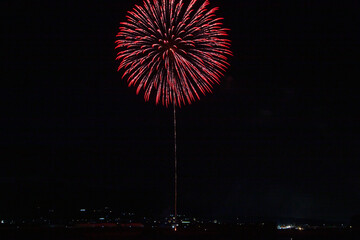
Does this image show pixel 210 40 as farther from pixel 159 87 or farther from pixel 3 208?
pixel 3 208

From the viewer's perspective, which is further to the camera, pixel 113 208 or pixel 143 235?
pixel 113 208

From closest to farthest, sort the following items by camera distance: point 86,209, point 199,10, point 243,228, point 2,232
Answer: point 199,10
point 2,232
point 243,228
point 86,209

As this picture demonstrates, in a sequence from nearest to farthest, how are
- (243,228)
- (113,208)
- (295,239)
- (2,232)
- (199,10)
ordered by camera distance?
1. (199,10)
2. (2,232)
3. (295,239)
4. (243,228)
5. (113,208)

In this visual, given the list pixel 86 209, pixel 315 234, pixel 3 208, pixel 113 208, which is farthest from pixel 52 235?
pixel 113 208

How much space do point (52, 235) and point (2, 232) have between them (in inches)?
173


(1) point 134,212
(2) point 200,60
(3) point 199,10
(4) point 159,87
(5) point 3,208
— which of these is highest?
(3) point 199,10

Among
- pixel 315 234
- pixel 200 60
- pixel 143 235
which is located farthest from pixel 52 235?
pixel 315 234

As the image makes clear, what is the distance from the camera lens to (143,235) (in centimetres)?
3631

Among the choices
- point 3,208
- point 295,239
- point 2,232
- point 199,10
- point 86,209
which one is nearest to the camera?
point 199,10

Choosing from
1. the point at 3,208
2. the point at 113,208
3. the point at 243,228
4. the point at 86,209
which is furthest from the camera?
the point at 113,208

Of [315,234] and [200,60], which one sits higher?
[200,60]

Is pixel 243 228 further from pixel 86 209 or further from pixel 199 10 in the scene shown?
pixel 86 209

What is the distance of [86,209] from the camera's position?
5517 inches

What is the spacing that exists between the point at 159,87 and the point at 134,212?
449 feet
